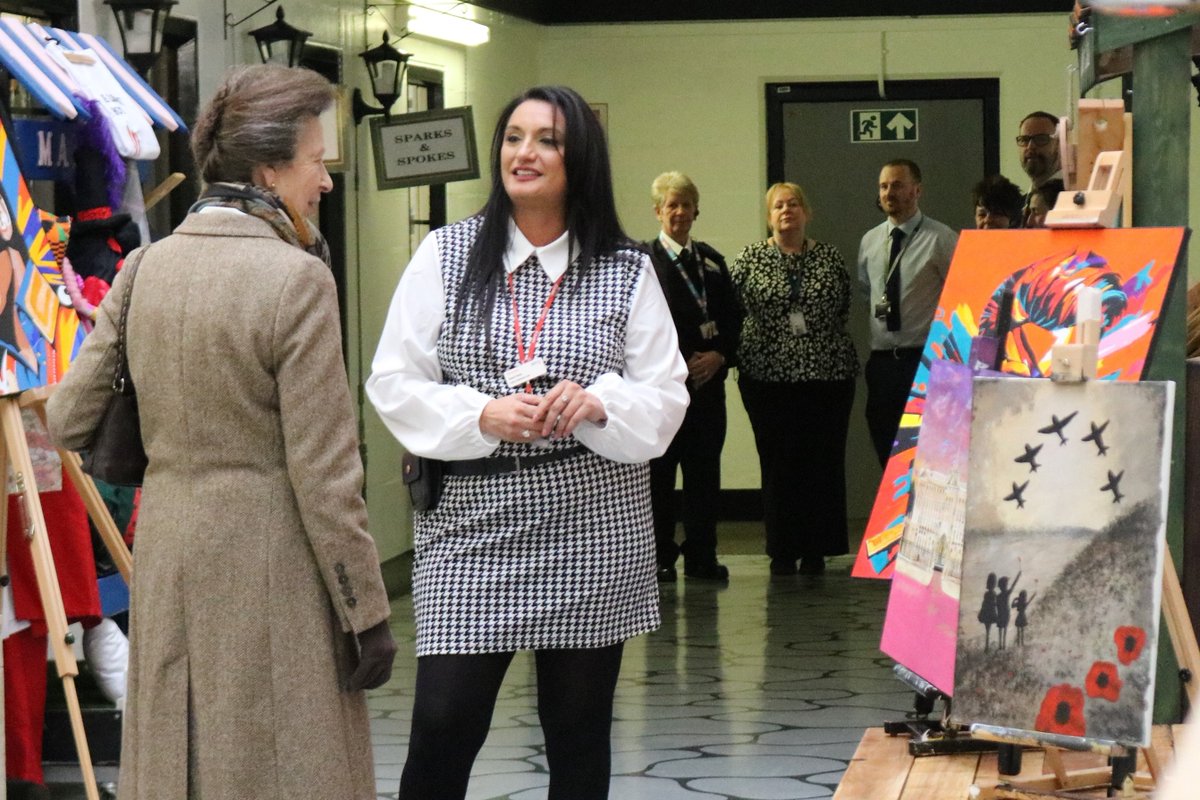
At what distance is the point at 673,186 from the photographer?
853 cm

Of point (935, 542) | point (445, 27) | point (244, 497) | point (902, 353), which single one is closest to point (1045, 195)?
point (902, 353)

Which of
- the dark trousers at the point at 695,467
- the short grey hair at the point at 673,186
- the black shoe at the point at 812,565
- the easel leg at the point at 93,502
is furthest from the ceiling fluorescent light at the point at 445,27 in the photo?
the easel leg at the point at 93,502

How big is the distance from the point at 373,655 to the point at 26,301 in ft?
5.15

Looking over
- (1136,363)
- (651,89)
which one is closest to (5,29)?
(1136,363)

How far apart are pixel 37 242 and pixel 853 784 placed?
2176mm

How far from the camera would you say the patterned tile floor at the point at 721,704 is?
4.99 meters

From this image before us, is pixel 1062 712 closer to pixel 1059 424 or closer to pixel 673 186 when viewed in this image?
pixel 1059 424

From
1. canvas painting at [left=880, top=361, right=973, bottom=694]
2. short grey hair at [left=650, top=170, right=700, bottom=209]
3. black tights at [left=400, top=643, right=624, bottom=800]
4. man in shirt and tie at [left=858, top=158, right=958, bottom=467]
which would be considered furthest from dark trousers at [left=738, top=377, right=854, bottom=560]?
black tights at [left=400, top=643, right=624, bottom=800]

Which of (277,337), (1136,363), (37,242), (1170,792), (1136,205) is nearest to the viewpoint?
(1170,792)

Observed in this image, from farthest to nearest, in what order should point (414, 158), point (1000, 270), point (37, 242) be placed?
point (414, 158) → point (37, 242) → point (1000, 270)

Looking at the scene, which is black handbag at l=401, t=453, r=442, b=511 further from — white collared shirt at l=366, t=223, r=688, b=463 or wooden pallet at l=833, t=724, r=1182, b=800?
wooden pallet at l=833, t=724, r=1182, b=800

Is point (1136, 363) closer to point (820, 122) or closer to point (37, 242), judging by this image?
point (37, 242)

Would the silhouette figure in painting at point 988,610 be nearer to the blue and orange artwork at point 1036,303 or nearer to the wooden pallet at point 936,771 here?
the wooden pallet at point 936,771

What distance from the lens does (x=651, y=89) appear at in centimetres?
1086
